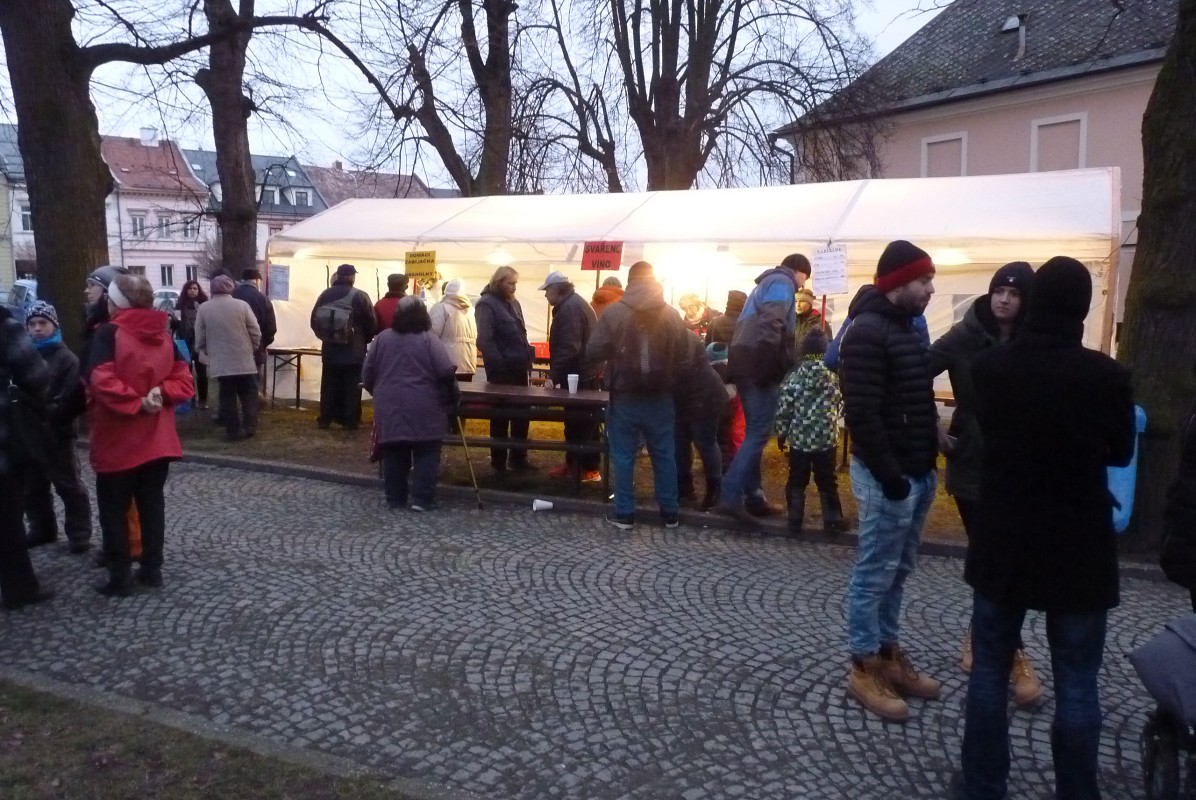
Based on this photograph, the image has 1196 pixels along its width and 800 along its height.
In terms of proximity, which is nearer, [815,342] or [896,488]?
[896,488]

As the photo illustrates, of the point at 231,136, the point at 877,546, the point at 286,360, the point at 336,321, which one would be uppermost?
the point at 231,136

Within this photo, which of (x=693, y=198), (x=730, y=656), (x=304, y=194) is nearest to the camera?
(x=730, y=656)

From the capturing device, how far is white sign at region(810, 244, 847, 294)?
9539 mm

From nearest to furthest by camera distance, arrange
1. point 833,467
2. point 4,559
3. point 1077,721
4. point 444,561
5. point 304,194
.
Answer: point 1077,721, point 4,559, point 444,561, point 833,467, point 304,194

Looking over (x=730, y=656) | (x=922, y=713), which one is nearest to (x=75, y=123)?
(x=730, y=656)

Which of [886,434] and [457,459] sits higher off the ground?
[886,434]

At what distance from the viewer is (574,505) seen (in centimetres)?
750

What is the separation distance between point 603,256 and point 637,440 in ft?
15.4

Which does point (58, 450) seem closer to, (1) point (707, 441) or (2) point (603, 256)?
(1) point (707, 441)

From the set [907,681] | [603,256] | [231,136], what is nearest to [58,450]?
[907,681]

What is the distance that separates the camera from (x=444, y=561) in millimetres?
6062

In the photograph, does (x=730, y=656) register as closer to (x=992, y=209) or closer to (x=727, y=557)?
(x=727, y=557)

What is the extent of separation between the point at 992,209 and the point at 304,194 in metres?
60.9

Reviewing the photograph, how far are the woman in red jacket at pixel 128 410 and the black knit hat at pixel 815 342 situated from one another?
391cm
